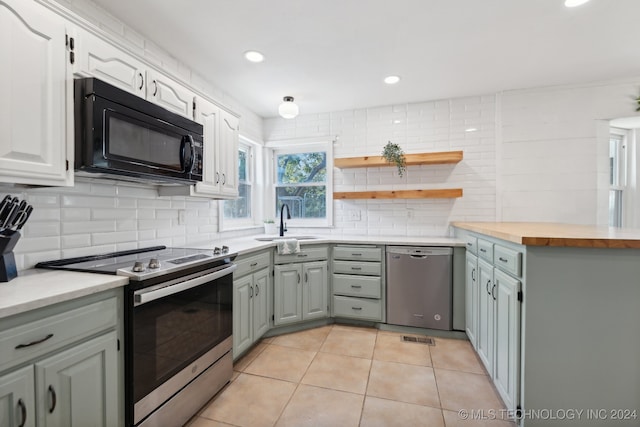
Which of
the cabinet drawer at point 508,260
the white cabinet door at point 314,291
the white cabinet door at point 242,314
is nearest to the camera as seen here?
the cabinet drawer at point 508,260

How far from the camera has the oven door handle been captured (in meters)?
1.31

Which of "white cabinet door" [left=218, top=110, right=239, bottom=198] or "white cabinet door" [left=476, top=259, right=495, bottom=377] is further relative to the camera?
"white cabinet door" [left=218, top=110, right=239, bottom=198]

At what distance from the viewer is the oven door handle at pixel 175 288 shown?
4.29ft

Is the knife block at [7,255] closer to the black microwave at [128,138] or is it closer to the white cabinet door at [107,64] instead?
the black microwave at [128,138]

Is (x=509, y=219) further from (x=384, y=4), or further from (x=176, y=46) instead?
(x=176, y=46)

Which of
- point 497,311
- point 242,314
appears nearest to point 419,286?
point 497,311

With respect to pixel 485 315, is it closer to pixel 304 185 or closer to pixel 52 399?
pixel 52 399

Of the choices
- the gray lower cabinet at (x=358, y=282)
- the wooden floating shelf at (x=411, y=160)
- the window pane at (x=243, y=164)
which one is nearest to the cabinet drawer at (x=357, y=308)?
the gray lower cabinet at (x=358, y=282)

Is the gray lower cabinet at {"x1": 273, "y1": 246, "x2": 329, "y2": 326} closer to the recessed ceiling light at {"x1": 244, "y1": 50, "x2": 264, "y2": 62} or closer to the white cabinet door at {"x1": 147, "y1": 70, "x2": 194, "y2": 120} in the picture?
the white cabinet door at {"x1": 147, "y1": 70, "x2": 194, "y2": 120}

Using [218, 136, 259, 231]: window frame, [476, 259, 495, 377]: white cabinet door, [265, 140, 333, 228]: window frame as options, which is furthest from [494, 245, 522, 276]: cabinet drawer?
[218, 136, 259, 231]: window frame

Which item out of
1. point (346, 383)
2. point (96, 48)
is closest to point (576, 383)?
point (346, 383)

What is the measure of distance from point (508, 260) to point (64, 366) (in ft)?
7.14

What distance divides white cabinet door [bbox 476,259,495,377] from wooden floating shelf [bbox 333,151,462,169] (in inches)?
51.4

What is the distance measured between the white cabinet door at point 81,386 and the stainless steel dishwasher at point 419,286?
7.51ft
